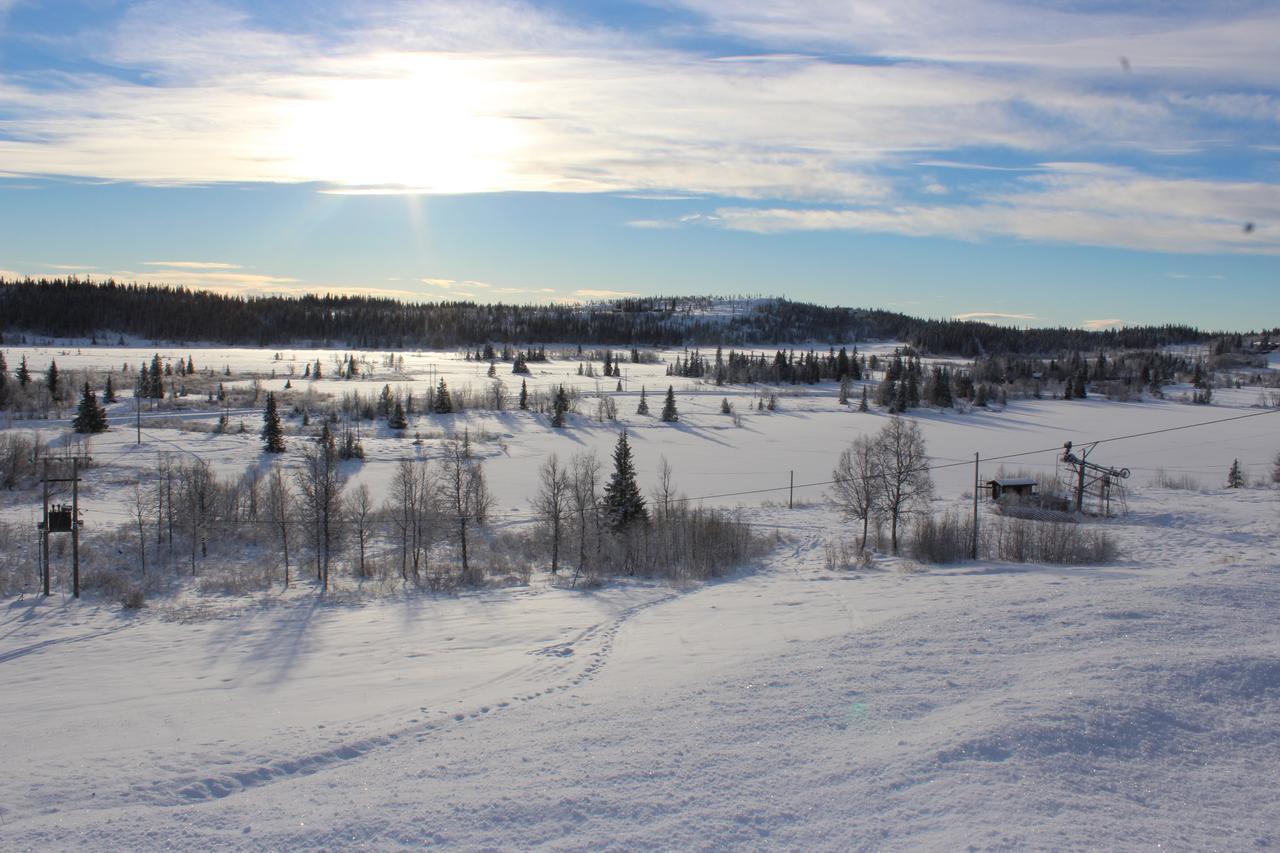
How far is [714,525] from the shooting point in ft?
97.8

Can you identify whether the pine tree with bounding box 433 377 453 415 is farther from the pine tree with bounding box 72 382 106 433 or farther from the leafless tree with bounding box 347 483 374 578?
the leafless tree with bounding box 347 483 374 578

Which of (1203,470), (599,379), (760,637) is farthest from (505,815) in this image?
(599,379)

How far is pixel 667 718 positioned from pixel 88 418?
229ft

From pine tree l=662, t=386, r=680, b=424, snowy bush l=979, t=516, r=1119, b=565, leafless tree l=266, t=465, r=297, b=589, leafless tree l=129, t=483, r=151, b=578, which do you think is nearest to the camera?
snowy bush l=979, t=516, r=1119, b=565

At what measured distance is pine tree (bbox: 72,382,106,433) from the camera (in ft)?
202

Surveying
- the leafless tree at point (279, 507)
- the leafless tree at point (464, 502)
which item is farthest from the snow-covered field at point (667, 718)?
the leafless tree at point (279, 507)

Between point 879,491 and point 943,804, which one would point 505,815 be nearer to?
point 943,804

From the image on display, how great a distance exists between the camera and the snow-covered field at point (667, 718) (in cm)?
658

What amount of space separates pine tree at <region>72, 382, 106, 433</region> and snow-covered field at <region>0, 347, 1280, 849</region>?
173 ft

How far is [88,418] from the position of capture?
61.8 metres

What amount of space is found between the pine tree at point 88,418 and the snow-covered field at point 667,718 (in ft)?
173

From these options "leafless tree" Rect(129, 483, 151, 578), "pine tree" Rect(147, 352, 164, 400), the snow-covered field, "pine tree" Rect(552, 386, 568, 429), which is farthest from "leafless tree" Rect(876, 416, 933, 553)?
"pine tree" Rect(147, 352, 164, 400)

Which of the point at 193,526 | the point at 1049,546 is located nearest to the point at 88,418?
the point at 193,526

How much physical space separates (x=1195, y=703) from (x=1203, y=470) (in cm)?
6087
